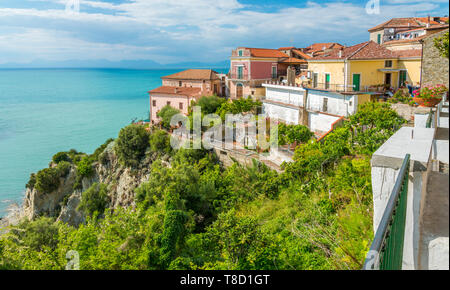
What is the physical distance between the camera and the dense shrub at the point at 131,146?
86.3 feet

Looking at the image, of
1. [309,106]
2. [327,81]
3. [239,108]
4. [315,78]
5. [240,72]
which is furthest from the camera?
[240,72]

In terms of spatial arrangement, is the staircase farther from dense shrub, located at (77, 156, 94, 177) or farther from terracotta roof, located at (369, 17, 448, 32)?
terracotta roof, located at (369, 17, 448, 32)

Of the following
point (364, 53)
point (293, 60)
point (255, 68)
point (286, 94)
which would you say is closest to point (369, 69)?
point (364, 53)

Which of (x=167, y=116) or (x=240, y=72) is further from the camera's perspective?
(x=240, y=72)

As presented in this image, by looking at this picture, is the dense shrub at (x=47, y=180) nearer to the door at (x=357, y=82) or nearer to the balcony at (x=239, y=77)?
the balcony at (x=239, y=77)

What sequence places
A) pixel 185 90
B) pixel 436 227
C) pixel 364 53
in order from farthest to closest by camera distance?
pixel 185 90 → pixel 364 53 → pixel 436 227

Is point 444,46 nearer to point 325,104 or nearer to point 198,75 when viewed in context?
point 325,104

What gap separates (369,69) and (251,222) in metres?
16.2

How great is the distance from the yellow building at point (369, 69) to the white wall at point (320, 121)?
5.95ft

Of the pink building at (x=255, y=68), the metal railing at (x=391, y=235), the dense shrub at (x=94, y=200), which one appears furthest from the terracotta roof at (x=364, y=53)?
the metal railing at (x=391, y=235)

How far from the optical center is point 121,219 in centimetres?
1141

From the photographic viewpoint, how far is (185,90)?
33.9m

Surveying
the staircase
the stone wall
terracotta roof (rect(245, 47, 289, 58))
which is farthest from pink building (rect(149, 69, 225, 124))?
the staircase
